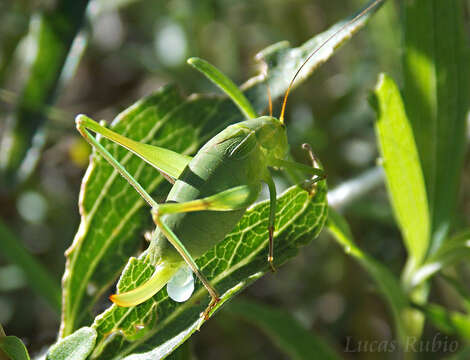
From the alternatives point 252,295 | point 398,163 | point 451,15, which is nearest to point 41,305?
point 252,295

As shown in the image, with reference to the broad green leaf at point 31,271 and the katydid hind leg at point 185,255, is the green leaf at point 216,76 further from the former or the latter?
the broad green leaf at point 31,271

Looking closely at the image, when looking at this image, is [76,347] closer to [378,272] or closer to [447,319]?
[378,272]

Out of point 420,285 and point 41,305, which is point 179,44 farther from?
point 420,285

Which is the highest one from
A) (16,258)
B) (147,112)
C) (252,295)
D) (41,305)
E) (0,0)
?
(0,0)

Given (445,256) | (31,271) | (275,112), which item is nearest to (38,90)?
(31,271)

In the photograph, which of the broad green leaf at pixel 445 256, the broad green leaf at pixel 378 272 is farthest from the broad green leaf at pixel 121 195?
the broad green leaf at pixel 445 256

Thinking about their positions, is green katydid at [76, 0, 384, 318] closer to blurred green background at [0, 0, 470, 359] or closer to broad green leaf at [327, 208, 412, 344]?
broad green leaf at [327, 208, 412, 344]

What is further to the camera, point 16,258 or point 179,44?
point 179,44
